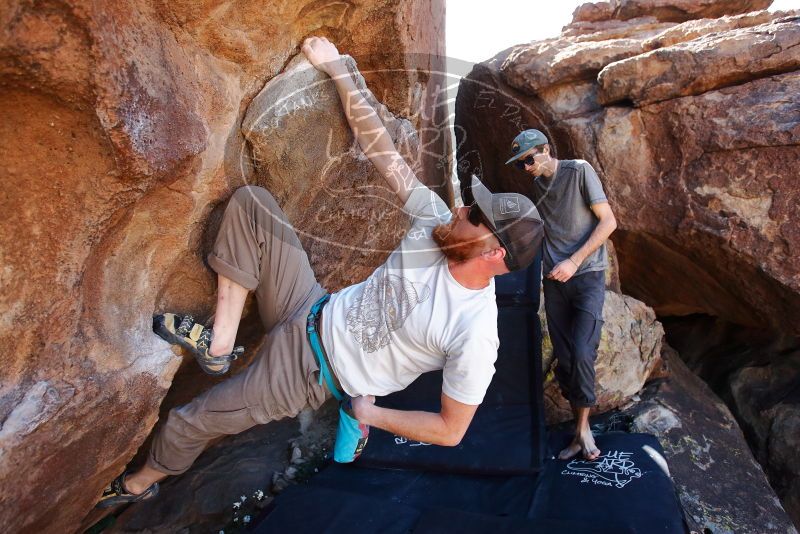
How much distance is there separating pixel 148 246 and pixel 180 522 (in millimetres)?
1721

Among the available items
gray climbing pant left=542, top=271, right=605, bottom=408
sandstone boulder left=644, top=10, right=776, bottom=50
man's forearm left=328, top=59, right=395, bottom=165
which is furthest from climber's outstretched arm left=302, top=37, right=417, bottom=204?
sandstone boulder left=644, top=10, right=776, bottom=50

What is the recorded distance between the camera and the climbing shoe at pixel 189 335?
2275mm

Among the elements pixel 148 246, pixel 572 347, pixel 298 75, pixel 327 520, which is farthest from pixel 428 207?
pixel 327 520

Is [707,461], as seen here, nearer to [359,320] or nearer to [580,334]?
[580,334]

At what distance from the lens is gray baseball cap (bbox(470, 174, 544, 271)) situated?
1.90 m

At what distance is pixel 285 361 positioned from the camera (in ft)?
7.59

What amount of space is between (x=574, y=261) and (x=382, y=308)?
56.0 inches

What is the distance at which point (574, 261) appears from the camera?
307cm

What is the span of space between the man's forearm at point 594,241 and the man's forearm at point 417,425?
5.00 ft

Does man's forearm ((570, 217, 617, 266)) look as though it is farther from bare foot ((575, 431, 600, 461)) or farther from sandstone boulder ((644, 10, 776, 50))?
sandstone boulder ((644, 10, 776, 50))

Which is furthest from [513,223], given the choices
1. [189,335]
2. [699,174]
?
[699,174]

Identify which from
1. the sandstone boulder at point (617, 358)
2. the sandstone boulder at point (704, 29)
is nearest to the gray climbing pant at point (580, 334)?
the sandstone boulder at point (617, 358)

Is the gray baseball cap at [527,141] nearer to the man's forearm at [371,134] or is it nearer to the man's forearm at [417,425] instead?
the man's forearm at [371,134]

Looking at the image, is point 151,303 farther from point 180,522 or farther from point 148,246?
point 180,522
